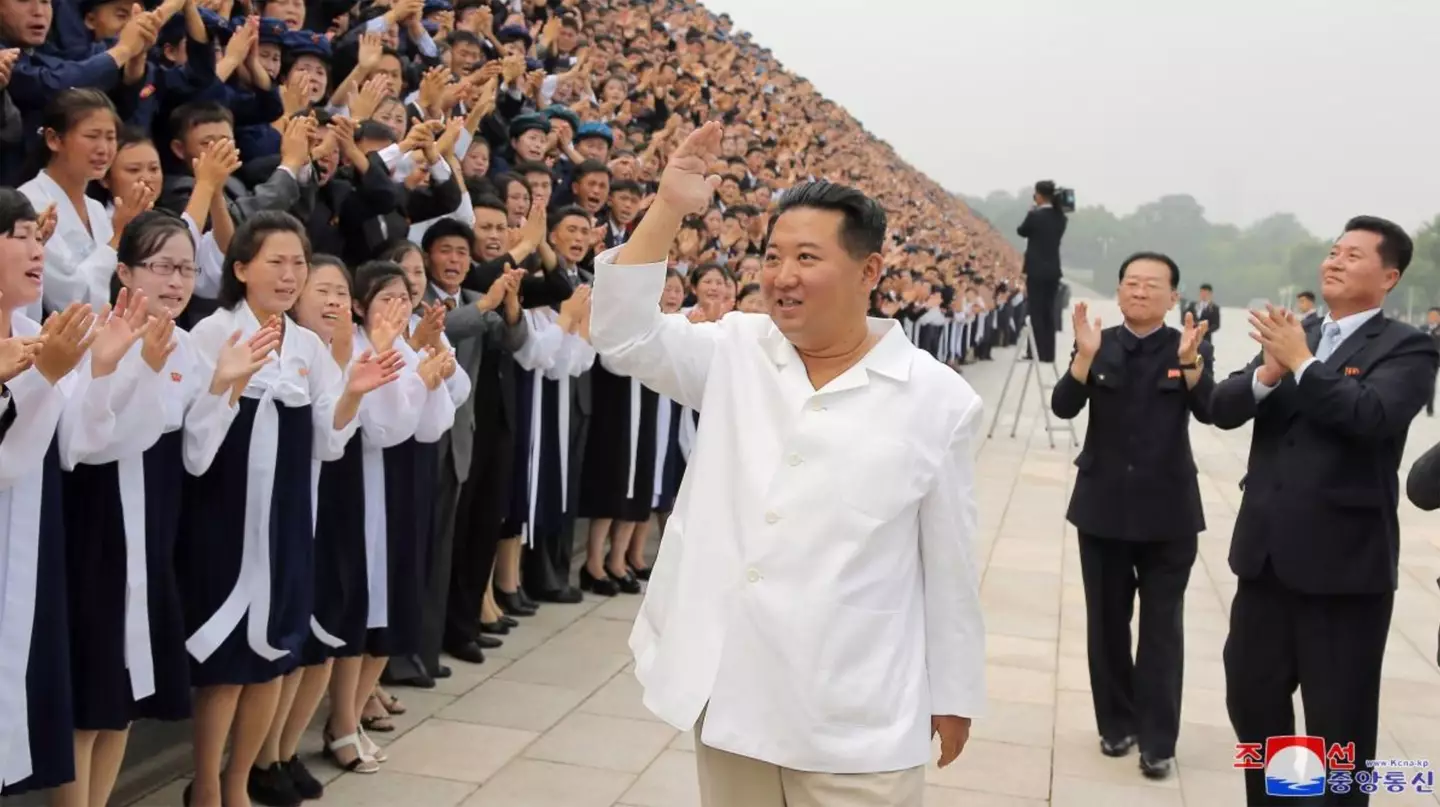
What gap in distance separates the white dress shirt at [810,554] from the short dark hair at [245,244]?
179cm

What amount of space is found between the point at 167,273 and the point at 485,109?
13.5 ft

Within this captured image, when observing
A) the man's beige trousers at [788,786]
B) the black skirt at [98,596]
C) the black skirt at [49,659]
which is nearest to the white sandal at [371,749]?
the black skirt at [98,596]

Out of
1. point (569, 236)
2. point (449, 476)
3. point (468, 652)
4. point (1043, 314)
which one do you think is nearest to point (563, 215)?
point (569, 236)

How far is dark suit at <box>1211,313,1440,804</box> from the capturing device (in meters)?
3.82

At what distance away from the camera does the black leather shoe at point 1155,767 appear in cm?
488

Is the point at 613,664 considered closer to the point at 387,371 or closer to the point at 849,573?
the point at 387,371

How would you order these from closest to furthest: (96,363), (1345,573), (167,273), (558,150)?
(96,363)
(167,273)
(1345,573)
(558,150)

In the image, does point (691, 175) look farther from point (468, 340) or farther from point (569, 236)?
point (569, 236)

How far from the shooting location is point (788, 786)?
2447 millimetres

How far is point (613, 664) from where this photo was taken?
597 centimetres

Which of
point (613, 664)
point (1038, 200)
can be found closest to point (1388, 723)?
point (613, 664)

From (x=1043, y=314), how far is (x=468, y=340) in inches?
366

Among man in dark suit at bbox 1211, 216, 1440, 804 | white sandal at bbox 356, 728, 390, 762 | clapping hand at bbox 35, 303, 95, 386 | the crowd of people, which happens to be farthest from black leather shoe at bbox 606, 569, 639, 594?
clapping hand at bbox 35, 303, 95, 386
